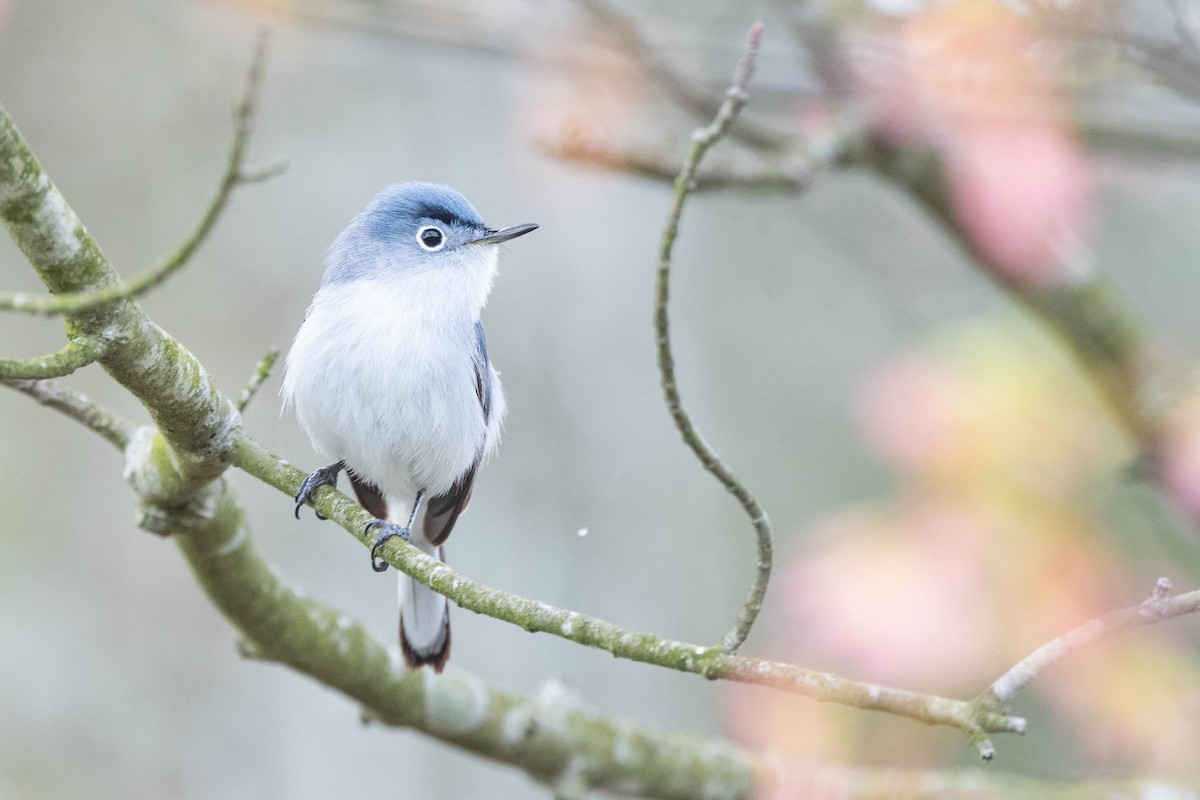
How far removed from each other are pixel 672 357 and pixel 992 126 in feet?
8.17

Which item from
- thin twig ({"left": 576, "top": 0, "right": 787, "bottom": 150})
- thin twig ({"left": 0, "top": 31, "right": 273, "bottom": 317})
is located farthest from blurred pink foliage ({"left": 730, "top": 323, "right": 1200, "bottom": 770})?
thin twig ({"left": 0, "top": 31, "right": 273, "bottom": 317})

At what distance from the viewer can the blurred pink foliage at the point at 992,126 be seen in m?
3.39

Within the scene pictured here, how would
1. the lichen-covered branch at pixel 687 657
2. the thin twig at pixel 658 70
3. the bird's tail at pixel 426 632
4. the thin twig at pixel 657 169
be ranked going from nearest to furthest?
the lichen-covered branch at pixel 687 657 → the bird's tail at pixel 426 632 → the thin twig at pixel 657 169 → the thin twig at pixel 658 70

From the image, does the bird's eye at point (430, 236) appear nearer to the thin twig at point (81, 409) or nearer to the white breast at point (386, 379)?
the white breast at point (386, 379)

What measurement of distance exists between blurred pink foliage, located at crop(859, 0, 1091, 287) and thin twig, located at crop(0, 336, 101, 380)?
8.66 feet

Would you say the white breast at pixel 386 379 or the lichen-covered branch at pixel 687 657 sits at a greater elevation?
the white breast at pixel 386 379

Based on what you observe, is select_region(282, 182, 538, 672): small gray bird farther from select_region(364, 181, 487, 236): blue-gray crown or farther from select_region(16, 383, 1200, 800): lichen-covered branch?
select_region(16, 383, 1200, 800): lichen-covered branch

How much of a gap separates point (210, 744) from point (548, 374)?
9.58 ft

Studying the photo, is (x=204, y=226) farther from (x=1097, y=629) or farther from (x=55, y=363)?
(x=1097, y=629)

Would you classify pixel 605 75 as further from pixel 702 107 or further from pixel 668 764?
pixel 668 764

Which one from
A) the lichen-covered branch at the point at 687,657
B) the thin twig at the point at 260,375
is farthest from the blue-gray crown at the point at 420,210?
the lichen-covered branch at the point at 687,657

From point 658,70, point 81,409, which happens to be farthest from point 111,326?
point 658,70

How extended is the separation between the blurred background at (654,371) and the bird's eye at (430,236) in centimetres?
51

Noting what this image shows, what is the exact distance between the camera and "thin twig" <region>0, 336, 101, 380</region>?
1694mm
